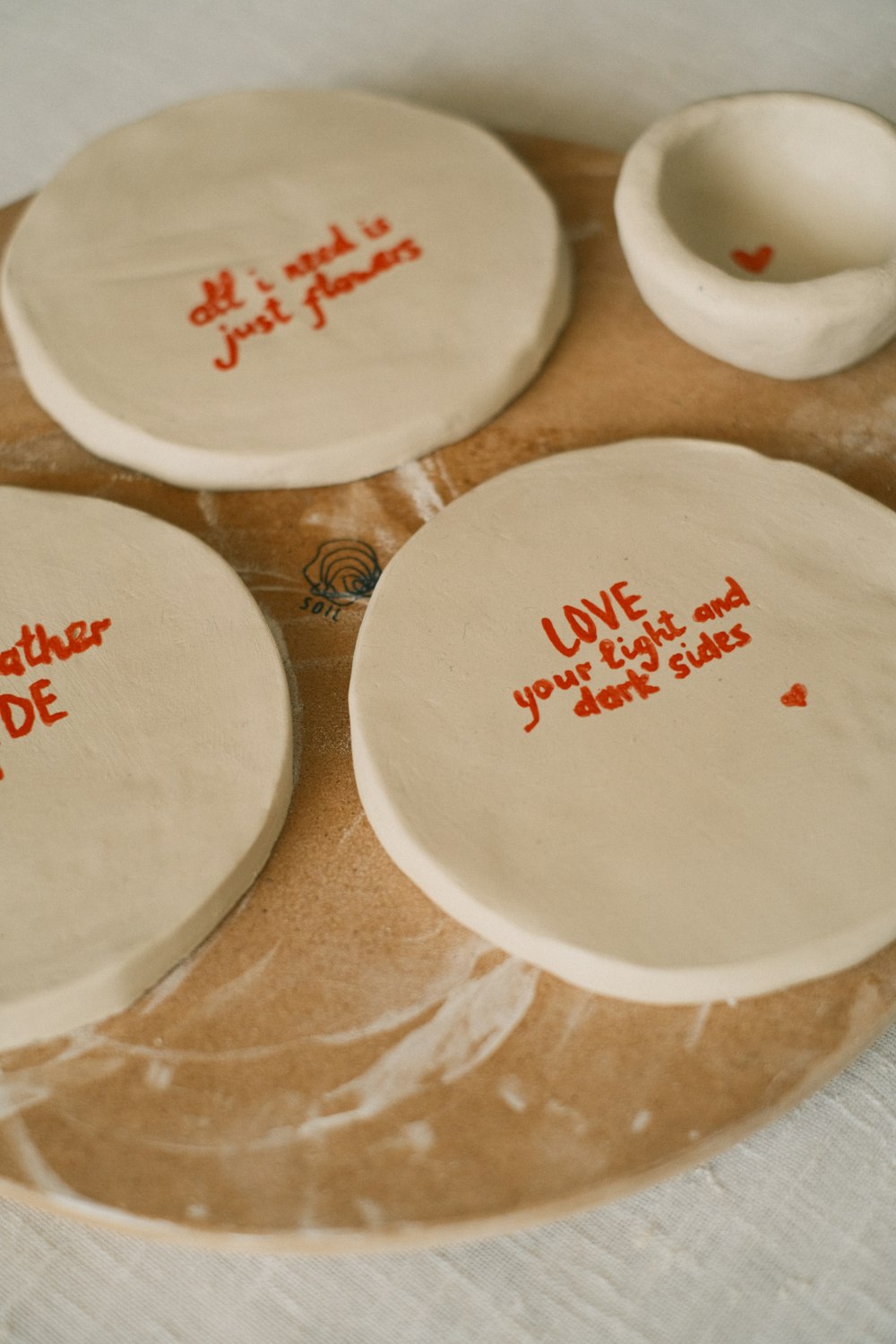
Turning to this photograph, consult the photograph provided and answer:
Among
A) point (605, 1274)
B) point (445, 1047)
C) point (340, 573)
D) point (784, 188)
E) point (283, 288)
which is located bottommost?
point (605, 1274)

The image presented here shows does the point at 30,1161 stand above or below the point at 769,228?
below

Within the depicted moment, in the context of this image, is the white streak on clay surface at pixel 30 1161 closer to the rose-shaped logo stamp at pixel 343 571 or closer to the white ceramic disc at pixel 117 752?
the white ceramic disc at pixel 117 752

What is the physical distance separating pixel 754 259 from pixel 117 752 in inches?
30.1

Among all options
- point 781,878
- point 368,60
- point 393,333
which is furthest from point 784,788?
point 368,60

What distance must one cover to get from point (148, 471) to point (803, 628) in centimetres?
57

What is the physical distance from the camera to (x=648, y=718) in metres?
0.83

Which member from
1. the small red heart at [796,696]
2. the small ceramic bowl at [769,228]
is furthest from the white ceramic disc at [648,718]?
the small ceramic bowl at [769,228]

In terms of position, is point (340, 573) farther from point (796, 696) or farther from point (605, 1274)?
point (605, 1274)

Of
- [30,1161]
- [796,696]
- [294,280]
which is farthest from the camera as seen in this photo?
[294,280]

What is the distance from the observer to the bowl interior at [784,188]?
1.06m

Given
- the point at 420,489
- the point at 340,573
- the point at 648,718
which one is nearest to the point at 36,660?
the point at 340,573

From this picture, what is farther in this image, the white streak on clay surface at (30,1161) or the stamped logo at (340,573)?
the stamped logo at (340,573)

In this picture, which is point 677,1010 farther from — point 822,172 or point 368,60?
point 368,60

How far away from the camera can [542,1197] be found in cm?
72
